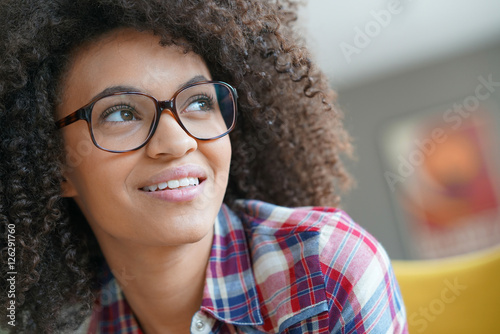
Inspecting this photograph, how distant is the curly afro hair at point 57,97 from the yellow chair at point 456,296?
52 cm

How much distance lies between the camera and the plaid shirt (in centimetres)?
107

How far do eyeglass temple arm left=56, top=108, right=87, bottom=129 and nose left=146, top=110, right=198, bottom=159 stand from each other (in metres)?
0.16

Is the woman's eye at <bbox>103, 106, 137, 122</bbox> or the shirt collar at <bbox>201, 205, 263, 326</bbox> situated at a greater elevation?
the woman's eye at <bbox>103, 106, 137, 122</bbox>

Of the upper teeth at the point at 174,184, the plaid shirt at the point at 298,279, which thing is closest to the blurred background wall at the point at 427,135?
the plaid shirt at the point at 298,279

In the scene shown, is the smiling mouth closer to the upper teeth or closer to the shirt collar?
the upper teeth

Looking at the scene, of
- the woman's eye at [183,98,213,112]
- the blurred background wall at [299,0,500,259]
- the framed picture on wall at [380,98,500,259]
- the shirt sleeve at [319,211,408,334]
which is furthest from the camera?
the framed picture on wall at [380,98,500,259]

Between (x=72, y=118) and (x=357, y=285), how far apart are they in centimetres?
72

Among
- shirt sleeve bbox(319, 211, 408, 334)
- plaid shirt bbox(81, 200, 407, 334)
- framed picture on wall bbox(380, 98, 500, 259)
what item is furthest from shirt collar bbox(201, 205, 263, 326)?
framed picture on wall bbox(380, 98, 500, 259)

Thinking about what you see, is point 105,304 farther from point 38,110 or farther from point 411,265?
point 411,265

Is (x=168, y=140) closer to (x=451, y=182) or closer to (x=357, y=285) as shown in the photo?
(x=357, y=285)

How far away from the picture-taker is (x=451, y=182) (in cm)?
474

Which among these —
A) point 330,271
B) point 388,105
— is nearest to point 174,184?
point 330,271

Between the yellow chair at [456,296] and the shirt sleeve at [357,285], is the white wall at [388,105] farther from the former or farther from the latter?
the shirt sleeve at [357,285]

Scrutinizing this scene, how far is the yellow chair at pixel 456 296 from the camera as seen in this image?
1.25 metres
